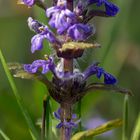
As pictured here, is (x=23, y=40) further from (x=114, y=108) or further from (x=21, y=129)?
(x=21, y=129)

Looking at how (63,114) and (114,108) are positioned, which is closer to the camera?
(63,114)

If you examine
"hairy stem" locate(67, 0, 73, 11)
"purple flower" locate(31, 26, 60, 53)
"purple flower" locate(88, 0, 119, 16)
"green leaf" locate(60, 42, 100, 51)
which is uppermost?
"hairy stem" locate(67, 0, 73, 11)

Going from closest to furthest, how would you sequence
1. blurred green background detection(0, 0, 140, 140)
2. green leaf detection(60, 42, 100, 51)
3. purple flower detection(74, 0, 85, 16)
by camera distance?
1. green leaf detection(60, 42, 100, 51)
2. purple flower detection(74, 0, 85, 16)
3. blurred green background detection(0, 0, 140, 140)

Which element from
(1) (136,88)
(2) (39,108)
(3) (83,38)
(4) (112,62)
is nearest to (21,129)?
(2) (39,108)

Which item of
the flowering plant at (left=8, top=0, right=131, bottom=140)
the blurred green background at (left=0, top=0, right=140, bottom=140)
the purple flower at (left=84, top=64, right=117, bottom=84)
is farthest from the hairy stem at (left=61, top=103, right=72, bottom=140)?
the blurred green background at (left=0, top=0, right=140, bottom=140)

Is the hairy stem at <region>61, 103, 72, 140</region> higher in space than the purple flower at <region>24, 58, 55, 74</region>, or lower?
lower

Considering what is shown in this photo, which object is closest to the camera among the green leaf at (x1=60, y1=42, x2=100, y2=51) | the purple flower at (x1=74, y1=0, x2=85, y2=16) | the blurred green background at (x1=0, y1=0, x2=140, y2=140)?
the green leaf at (x1=60, y1=42, x2=100, y2=51)

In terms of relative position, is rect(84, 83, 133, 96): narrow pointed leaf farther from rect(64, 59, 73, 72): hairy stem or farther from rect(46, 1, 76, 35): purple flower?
rect(46, 1, 76, 35): purple flower

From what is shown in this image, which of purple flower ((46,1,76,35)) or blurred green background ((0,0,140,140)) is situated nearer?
purple flower ((46,1,76,35))
